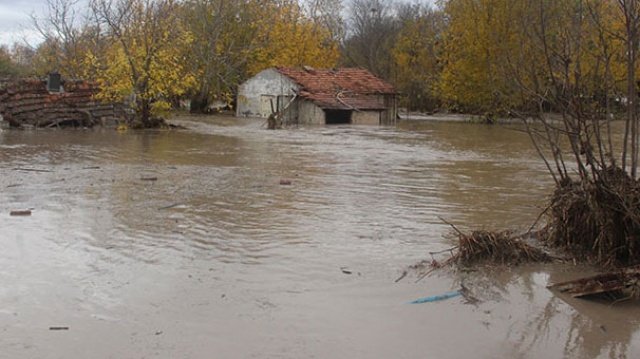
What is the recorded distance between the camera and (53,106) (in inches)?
1056

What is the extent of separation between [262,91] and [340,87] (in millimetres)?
5169

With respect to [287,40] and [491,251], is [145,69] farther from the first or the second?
[287,40]

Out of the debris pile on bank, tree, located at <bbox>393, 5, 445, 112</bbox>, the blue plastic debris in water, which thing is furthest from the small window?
tree, located at <bbox>393, 5, 445, 112</bbox>

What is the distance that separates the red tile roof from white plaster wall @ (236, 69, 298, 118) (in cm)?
57

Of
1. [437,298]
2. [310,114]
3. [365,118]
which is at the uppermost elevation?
[310,114]

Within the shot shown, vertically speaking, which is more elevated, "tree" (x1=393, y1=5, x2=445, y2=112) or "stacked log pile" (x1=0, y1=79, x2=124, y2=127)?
"tree" (x1=393, y1=5, x2=445, y2=112)

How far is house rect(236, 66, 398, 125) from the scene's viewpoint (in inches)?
1435

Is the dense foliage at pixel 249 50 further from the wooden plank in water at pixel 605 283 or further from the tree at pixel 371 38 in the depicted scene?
the wooden plank in water at pixel 605 283

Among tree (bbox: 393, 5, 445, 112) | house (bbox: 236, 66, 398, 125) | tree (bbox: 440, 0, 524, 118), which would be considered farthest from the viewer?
tree (bbox: 393, 5, 445, 112)

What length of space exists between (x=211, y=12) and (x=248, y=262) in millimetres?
38825

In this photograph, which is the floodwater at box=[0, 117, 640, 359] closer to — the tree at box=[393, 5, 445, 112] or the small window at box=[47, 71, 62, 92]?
the small window at box=[47, 71, 62, 92]

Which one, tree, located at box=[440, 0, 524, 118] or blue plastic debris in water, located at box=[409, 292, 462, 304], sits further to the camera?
tree, located at box=[440, 0, 524, 118]

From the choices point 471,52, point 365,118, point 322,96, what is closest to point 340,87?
point 322,96

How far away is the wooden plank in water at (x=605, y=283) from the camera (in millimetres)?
6070
